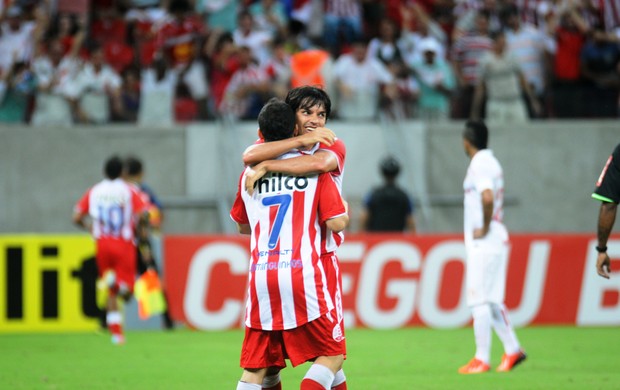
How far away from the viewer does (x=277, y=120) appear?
6.38 meters

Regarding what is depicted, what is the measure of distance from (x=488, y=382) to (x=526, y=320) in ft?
20.8

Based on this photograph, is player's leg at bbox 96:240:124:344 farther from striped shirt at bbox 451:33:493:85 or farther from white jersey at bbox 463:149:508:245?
striped shirt at bbox 451:33:493:85

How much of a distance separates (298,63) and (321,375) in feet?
38.2

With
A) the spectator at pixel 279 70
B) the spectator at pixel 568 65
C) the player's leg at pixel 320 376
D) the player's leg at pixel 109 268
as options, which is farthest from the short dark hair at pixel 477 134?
the spectator at pixel 568 65

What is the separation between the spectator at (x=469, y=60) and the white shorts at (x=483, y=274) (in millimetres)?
7782

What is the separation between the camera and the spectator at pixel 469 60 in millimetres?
18281

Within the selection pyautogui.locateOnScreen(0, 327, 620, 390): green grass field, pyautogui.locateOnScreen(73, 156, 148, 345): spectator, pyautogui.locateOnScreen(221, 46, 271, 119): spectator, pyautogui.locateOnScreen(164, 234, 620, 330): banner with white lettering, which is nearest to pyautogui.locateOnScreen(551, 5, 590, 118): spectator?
pyautogui.locateOnScreen(164, 234, 620, 330): banner with white lettering

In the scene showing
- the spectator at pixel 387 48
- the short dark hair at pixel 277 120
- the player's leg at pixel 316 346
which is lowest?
the player's leg at pixel 316 346

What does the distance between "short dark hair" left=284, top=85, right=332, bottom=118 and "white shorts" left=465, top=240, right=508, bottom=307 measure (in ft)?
14.8

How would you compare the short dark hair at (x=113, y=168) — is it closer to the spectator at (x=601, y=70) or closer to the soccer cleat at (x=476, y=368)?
the soccer cleat at (x=476, y=368)

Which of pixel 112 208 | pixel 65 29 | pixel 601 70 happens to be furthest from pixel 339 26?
pixel 112 208

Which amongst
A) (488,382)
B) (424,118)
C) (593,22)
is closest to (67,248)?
(424,118)

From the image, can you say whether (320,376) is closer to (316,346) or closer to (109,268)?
(316,346)

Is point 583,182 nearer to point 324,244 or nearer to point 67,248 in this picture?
point 67,248
